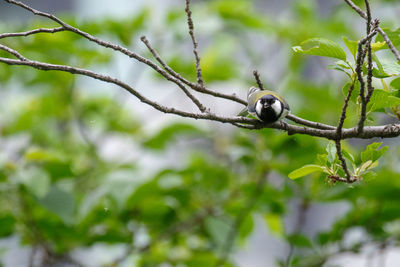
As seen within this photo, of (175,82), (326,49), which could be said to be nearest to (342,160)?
(326,49)

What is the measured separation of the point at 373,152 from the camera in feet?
2.79

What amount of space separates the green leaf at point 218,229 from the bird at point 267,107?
0.74 metres

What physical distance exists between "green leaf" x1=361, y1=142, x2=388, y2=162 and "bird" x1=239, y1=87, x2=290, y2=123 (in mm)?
146

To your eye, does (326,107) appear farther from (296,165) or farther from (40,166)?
(40,166)

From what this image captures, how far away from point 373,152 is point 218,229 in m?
0.81

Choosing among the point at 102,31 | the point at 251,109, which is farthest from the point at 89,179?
the point at 251,109

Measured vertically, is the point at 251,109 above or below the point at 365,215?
below

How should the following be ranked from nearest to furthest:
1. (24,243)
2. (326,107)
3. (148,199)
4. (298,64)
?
(148,199)
(24,243)
(326,107)
(298,64)

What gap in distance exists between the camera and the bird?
87 centimetres

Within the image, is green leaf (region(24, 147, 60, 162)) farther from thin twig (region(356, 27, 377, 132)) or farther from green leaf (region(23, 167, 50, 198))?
thin twig (region(356, 27, 377, 132))

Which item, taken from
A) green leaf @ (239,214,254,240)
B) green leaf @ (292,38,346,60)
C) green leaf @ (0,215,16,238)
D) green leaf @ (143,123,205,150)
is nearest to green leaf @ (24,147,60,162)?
green leaf @ (0,215,16,238)

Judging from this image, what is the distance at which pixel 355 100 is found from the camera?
34.8 inches

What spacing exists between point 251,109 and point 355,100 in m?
0.18

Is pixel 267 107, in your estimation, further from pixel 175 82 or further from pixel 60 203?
pixel 60 203
